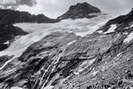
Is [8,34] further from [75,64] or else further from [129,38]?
[129,38]

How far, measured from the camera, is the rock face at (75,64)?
37.0 m

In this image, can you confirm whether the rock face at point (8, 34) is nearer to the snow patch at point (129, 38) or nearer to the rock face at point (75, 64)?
the rock face at point (75, 64)

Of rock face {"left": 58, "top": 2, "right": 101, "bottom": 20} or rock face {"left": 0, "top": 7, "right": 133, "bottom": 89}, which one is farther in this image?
rock face {"left": 58, "top": 2, "right": 101, "bottom": 20}

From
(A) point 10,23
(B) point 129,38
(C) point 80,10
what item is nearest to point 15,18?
(A) point 10,23

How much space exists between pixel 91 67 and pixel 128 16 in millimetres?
26319

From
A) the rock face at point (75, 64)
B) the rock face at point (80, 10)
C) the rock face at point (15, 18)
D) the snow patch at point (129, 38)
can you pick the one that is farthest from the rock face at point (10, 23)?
the snow patch at point (129, 38)

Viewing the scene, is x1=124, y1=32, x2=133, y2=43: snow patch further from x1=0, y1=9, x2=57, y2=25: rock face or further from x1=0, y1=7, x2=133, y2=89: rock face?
x1=0, y1=9, x2=57, y2=25: rock face

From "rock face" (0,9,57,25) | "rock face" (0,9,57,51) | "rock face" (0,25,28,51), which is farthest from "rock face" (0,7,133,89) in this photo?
"rock face" (0,9,57,25)

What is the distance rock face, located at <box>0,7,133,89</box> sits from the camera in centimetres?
3697

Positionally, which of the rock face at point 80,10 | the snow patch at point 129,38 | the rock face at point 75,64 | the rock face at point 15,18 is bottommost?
the rock face at point 80,10

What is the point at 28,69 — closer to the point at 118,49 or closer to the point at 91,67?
the point at 91,67

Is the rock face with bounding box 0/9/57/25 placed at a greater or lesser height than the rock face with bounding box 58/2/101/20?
greater

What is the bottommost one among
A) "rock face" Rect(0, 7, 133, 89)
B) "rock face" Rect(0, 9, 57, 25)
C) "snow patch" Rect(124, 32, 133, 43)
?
"rock face" Rect(0, 9, 57, 25)

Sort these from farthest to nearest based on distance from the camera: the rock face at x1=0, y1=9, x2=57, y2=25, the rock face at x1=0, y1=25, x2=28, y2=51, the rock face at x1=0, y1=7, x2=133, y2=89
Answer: the rock face at x1=0, y1=9, x2=57, y2=25, the rock face at x1=0, y1=25, x2=28, y2=51, the rock face at x1=0, y1=7, x2=133, y2=89
